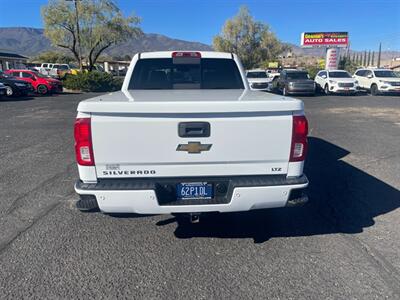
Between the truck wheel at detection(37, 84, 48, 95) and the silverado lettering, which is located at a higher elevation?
the truck wheel at detection(37, 84, 48, 95)

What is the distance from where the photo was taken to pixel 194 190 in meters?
2.85

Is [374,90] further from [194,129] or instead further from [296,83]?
[194,129]

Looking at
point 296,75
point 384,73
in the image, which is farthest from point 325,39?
point 296,75

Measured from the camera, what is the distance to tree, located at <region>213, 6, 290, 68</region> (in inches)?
2109

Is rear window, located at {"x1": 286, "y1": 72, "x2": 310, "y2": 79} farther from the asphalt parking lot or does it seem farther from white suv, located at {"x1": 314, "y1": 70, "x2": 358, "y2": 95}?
the asphalt parking lot

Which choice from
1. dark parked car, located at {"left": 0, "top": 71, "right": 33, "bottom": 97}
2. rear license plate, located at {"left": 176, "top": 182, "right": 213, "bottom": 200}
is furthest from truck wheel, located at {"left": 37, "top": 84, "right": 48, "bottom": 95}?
rear license plate, located at {"left": 176, "top": 182, "right": 213, "bottom": 200}

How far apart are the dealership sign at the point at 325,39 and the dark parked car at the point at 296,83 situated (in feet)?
75.1

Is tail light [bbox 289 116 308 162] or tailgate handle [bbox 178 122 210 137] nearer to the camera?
tailgate handle [bbox 178 122 210 137]

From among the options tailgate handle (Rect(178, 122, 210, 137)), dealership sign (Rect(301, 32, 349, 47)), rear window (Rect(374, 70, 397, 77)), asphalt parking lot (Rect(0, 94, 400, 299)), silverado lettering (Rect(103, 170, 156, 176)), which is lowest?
asphalt parking lot (Rect(0, 94, 400, 299))

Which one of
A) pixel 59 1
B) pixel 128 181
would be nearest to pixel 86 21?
pixel 59 1

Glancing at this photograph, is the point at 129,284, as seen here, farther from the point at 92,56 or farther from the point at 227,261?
the point at 92,56

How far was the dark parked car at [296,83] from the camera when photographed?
70.5 ft

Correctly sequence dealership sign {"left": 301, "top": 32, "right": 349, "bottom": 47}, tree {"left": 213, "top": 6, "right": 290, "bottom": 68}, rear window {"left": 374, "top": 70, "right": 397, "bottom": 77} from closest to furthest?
rear window {"left": 374, "top": 70, "right": 397, "bottom": 77} < dealership sign {"left": 301, "top": 32, "right": 349, "bottom": 47} < tree {"left": 213, "top": 6, "right": 290, "bottom": 68}

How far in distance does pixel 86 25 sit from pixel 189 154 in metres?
38.0
